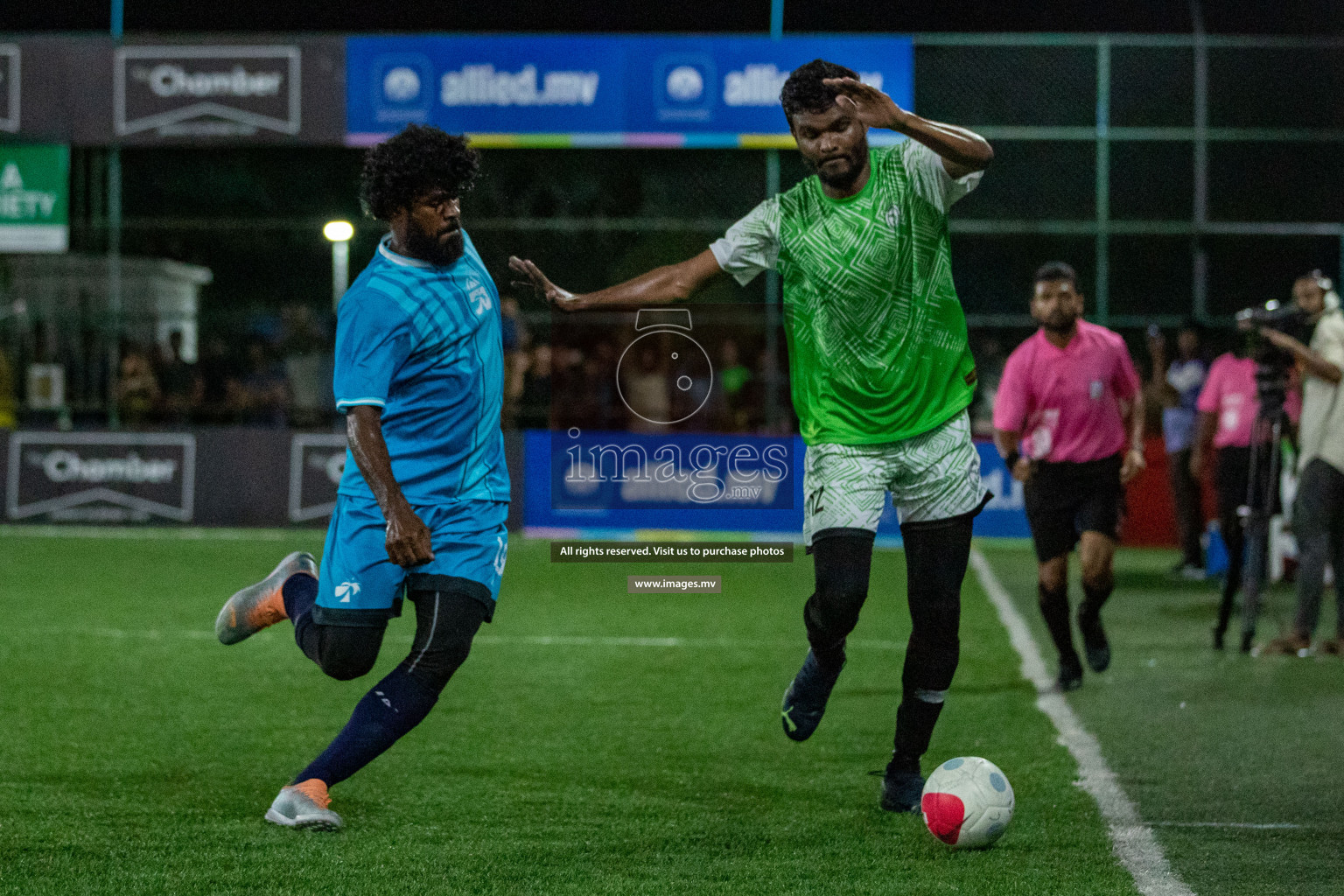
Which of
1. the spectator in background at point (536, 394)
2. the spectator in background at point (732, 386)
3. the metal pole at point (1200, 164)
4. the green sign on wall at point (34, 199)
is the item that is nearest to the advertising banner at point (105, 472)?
the green sign on wall at point (34, 199)

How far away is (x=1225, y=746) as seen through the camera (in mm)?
6621

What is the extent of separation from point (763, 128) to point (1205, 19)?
1576 centimetres

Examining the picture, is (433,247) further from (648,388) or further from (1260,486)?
(1260,486)

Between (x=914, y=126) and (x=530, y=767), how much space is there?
281cm

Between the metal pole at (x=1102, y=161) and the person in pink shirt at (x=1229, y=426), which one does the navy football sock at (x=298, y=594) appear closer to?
the person in pink shirt at (x=1229, y=426)

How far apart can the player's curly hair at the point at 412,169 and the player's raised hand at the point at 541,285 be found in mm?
379

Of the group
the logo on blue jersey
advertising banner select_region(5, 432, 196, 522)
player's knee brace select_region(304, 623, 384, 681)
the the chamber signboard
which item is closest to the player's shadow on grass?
player's knee brace select_region(304, 623, 384, 681)

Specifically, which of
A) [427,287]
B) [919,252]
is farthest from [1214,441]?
[427,287]

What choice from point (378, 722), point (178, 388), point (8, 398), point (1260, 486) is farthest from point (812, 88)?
point (8, 398)

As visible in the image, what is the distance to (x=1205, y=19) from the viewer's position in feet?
96.7

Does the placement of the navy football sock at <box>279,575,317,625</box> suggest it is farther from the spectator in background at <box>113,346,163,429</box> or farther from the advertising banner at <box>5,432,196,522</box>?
the spectator in background at <box>113,346,163,429</box>

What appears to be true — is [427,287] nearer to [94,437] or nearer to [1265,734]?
[1265,734]

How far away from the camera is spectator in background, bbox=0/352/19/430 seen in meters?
17.9

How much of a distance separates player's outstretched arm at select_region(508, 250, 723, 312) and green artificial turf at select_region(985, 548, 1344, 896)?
222 centimetres
